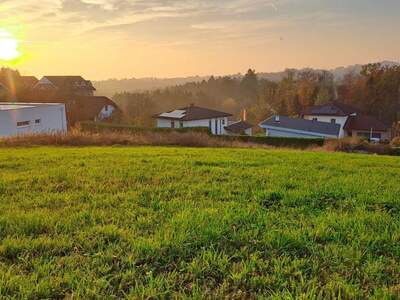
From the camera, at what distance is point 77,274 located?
2393mm

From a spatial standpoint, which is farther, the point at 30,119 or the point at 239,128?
the point at 239,128

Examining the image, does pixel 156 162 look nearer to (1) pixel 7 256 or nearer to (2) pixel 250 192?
(2) pixel 250 192

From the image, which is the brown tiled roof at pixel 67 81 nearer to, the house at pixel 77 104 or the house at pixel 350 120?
the house at pixel 77 104

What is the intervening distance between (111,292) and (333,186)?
3537mm

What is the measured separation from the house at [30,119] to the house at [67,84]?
16.9 meters

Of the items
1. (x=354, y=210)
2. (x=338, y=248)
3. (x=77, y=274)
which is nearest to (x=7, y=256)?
(x=77, y=274)

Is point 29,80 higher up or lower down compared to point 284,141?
higher up

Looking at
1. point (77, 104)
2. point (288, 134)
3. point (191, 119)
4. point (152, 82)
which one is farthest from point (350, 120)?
point (152, 82)

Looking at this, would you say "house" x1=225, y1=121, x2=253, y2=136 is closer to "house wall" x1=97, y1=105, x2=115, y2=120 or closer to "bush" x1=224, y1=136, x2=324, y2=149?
"house wall" x1=97, y1=105, x2=115, y2=120

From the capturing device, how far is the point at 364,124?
1690 inches

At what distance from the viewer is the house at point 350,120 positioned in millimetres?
41688

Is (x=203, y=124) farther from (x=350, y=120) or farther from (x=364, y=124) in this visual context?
(x=364, y=124)

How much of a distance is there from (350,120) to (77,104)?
3233 cm

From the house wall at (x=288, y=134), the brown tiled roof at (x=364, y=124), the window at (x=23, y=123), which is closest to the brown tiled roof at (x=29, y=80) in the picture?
the window at (x=23, y=123)
